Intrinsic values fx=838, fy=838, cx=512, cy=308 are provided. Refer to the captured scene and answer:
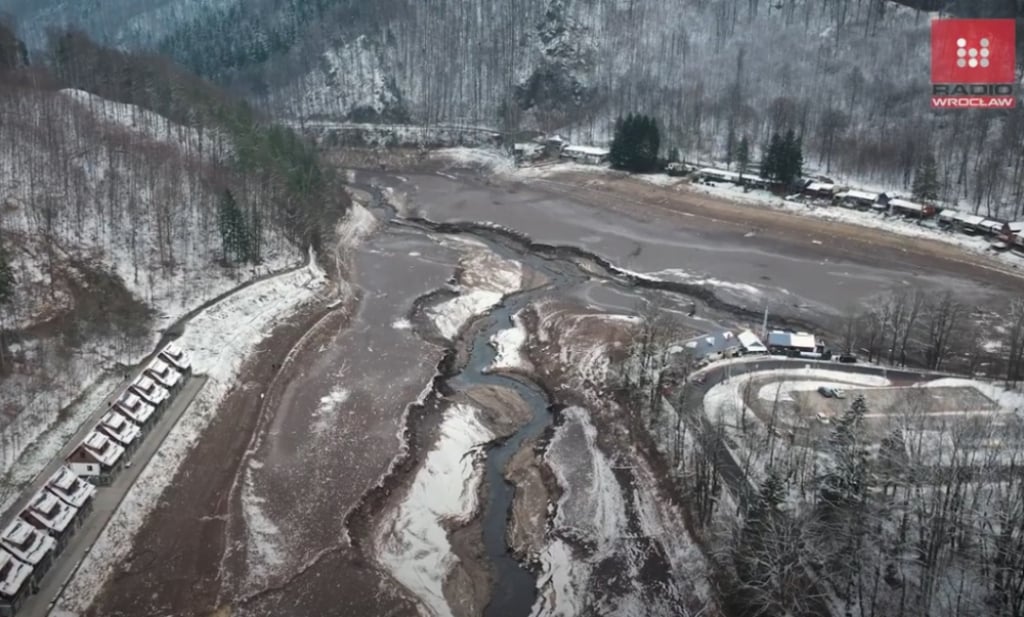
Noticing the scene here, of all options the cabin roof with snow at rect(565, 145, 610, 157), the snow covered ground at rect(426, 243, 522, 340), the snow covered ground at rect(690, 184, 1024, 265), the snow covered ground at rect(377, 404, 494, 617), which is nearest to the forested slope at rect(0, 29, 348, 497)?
the snow covered ground at rect(426, 243, 522, 340)

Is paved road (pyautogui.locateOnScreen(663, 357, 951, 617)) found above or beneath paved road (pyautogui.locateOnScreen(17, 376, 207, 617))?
above

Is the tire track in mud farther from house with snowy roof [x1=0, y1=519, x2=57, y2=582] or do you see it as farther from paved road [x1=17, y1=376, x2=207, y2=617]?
house with snowy roof [x1=0, y1=519, x2=57, y2=582]

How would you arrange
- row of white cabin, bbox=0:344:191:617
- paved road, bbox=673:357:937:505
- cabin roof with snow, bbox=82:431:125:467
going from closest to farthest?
row of white cabin, bbox=0:344:191:617, cabin roof with snow, bbox=82:431:125:467, paved road, bbox=673:357:937:505

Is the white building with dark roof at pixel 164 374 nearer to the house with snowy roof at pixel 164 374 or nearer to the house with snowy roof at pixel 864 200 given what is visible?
the house with snowy roof at pixel 164 374

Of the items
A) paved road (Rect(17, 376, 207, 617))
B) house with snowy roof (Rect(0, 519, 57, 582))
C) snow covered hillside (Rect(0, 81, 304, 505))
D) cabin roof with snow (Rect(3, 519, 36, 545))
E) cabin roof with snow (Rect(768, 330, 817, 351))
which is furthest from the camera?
cabin roof with snow (Rect(768, 330, 817, 351))

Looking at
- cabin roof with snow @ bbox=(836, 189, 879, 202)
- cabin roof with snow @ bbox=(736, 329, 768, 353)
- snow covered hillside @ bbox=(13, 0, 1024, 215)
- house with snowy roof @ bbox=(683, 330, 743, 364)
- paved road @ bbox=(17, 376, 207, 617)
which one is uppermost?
snow covered hillside @ bbox=(13, 0, 1024, 215)

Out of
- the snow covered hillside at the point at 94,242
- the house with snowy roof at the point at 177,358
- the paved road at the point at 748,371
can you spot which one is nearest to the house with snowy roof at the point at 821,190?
the paved road at the point at 748,371
